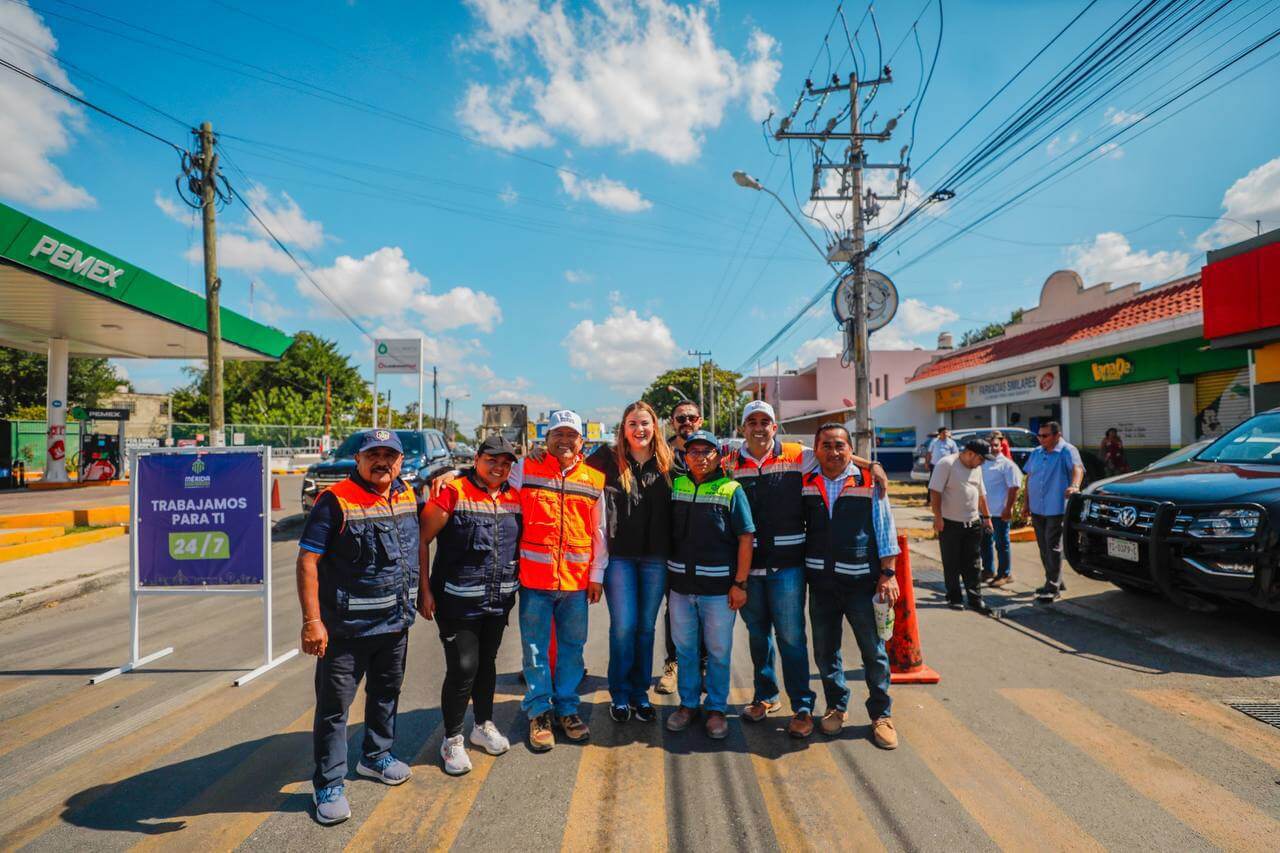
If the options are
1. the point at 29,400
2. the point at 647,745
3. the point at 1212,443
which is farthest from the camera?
the point at 29,400

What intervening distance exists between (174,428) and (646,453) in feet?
109

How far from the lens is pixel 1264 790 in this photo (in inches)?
122

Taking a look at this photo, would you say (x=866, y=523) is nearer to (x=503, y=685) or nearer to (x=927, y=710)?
(x=927, y=710)

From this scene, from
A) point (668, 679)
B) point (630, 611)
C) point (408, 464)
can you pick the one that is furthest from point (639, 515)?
point (408, 464)

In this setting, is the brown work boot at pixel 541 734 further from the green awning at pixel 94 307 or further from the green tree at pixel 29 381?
the green tree at pixel 29 381

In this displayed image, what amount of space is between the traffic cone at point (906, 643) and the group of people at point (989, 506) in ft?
5.96

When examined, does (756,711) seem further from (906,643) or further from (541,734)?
(906,643)

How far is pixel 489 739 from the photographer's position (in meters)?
3.57

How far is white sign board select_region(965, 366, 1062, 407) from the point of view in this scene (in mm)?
18656

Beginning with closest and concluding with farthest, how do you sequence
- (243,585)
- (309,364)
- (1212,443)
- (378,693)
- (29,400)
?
(378,693) → (243,585) → (1212,443) → (29,400) → (309,364)

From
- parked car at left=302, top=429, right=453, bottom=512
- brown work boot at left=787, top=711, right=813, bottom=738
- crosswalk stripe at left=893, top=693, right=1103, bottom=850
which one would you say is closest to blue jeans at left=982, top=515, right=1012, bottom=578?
crosswalk stripe at left=893, top=693, right=1103, bottom=850

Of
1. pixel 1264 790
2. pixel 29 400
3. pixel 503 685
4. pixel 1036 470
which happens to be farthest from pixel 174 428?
pixel 1264 790

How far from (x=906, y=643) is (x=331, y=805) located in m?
3.74

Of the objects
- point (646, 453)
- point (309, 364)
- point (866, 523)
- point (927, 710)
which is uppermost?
point (309, 364)
